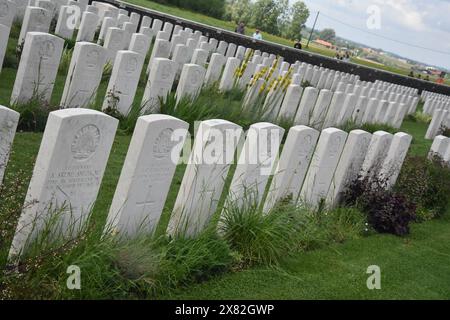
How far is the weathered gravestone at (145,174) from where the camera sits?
461 centimetres

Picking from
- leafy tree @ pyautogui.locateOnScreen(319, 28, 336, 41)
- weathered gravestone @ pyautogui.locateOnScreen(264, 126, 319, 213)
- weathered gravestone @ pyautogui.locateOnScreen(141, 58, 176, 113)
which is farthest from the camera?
leafy tree @ pyautogui.locateOnScreen(319, 28, 336, 41)

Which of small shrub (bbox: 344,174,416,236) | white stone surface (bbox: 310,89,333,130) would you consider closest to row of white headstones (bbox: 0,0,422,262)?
small shrub (bbox: 344,174,416,236)

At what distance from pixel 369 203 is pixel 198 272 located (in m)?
3.19

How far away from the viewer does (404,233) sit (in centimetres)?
730

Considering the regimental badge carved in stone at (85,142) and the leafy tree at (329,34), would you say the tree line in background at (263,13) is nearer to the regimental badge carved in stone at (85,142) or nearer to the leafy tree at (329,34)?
the leafy tree at (329,34)

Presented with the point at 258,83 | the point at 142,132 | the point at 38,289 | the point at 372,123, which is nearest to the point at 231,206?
the point at 142,132

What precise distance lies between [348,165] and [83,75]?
12.4 ft

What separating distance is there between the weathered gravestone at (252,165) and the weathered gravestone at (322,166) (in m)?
0.93

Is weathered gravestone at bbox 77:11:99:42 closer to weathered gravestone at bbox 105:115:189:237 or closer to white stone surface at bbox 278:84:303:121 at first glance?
white stone surface at bbox 278:84:303:121

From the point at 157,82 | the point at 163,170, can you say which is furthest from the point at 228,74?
the point at 163,170

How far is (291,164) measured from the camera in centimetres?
621

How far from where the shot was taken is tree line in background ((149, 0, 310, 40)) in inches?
1722

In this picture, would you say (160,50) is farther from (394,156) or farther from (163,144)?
(163,144)
